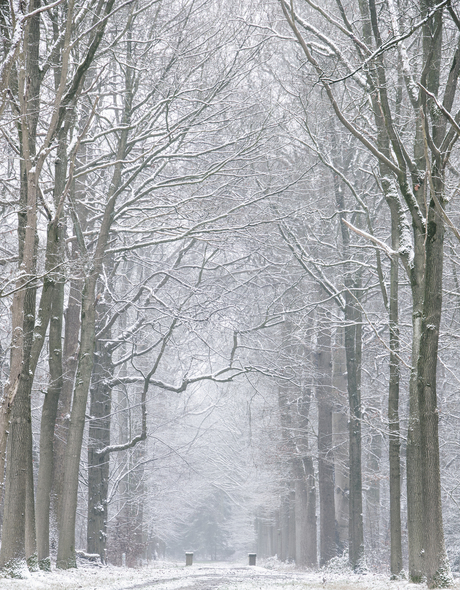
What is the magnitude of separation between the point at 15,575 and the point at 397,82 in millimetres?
9732

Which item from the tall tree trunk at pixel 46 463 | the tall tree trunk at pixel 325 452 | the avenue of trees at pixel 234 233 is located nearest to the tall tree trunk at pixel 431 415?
the avenue of trees at pixel 234 233

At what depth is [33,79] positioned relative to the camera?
10.2 meters

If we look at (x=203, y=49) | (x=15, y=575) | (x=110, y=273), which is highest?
(x=203, y=49)

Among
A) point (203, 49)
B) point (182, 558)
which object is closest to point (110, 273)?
point (203, 49)

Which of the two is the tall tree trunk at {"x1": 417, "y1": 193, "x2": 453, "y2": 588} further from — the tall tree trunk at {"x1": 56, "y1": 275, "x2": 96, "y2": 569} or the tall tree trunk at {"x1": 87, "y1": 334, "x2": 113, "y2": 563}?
the tall tree trunk at {"x1": 87, "y1": 334, "x2": 113, "y2": 563}

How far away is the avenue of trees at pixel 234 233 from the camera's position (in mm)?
8680

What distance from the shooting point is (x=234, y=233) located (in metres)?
16.8

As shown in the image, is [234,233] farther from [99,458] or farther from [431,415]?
[431,415]

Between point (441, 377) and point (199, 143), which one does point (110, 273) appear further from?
point (441, 377)

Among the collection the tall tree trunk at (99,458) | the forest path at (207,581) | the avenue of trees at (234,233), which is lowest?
the forest path at (207,581)

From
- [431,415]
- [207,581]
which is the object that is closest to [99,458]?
[207,581]

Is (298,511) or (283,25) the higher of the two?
Answer: (283,25)

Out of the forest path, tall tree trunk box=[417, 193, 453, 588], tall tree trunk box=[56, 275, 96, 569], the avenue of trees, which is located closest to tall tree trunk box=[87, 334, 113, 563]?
the avenue of trees

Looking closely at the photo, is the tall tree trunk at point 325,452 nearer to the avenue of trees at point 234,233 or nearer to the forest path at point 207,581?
the avenue of trees at point 234,233
